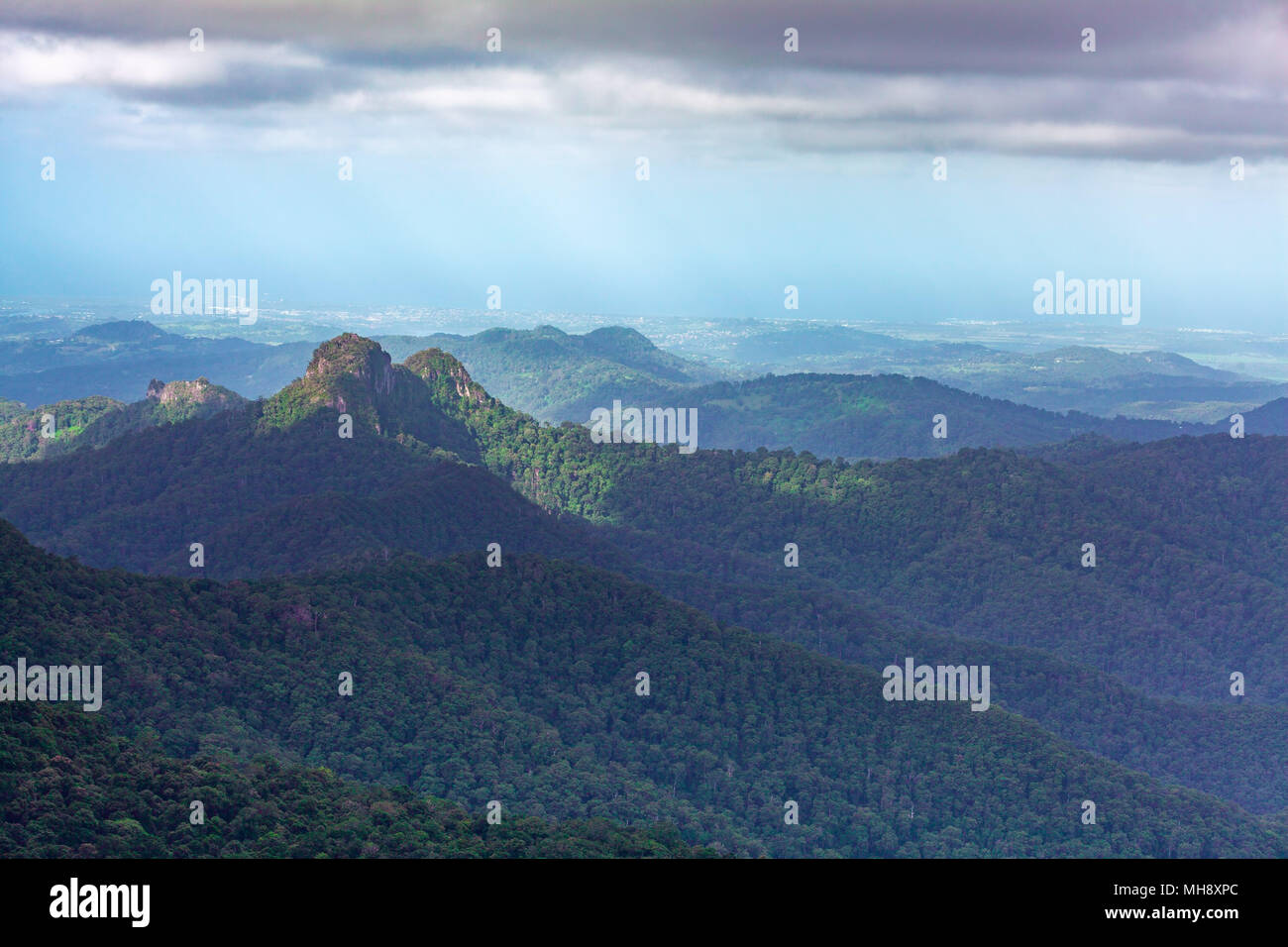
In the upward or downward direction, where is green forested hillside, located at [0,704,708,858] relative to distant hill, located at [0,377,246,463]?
downward

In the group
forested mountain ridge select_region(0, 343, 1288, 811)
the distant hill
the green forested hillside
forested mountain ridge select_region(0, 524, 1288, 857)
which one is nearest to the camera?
the green forested hillside

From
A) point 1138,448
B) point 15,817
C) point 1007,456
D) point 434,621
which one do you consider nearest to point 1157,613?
point 1007,456

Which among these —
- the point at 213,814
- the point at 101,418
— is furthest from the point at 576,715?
the point at 101,418

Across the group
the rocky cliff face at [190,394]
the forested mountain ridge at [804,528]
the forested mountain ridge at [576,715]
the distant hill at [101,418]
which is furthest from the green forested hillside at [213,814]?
the rocky cliff face at [190,394]

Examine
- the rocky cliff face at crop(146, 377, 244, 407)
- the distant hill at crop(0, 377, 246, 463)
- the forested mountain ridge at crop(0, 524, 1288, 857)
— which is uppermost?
the rocky cliff face at crop(146, 377, 244, 407)

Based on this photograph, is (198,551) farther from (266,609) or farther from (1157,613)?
(1157,613)

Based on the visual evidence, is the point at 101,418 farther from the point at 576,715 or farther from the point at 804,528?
the point at 576,715

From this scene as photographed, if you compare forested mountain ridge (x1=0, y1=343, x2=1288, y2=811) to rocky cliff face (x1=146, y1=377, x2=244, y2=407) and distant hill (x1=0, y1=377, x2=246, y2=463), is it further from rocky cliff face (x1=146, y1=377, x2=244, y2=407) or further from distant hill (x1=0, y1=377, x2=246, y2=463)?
rocky cliff face (x1=146, y1=377, x2=244, y2=407)

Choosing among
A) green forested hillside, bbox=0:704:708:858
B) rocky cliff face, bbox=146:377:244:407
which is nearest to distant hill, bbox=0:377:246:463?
rocky cliff face, bbox=146:377:244:407

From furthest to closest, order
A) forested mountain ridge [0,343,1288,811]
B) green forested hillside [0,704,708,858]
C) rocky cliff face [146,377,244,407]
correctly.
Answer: rocky cliff face [146,377,244,407] < forested mountain ridge [0,343,1288,811] < green forested hillside [0,704,708,858]
